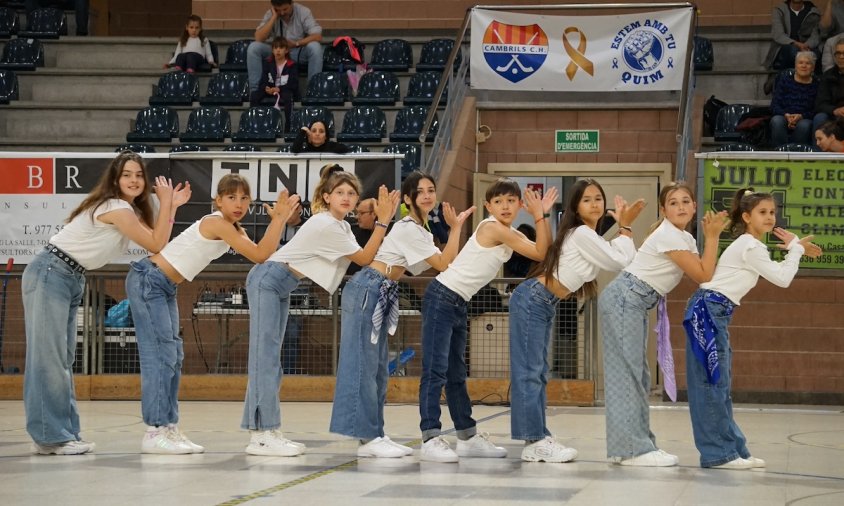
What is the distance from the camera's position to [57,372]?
821cm

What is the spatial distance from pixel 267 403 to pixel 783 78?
8.96m

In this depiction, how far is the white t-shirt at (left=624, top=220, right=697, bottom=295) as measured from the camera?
7859 millimetres

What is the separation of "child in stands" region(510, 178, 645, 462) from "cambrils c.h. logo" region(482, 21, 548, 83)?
25.0 ft

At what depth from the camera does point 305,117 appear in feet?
54.2

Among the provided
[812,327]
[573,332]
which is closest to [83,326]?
[573,332]

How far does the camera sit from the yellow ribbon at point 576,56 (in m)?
15.5

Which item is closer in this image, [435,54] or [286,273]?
[286,273]

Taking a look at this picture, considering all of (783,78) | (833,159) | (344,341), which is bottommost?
(344,341)

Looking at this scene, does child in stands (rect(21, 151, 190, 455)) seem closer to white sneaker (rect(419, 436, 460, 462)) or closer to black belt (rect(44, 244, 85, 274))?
black belt (rect(44, 244, 85, 274))

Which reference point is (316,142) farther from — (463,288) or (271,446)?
(271,446)

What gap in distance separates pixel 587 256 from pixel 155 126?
9993mm

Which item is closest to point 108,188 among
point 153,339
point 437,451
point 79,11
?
point 153,339

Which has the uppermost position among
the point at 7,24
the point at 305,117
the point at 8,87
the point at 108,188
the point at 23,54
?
the point at 7,24

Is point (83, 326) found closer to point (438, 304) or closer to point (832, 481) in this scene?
point (438, 304)
